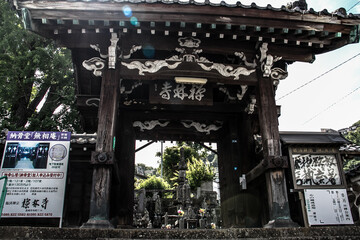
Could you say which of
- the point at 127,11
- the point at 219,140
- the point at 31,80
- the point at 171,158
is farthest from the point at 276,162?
the point at 171,158

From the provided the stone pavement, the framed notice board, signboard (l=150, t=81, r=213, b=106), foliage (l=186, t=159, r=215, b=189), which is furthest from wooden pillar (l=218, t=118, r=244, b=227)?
foliage (l=186, t=159, r=215, b=189)

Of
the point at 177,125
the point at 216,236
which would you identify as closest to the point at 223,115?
the point at 177,125

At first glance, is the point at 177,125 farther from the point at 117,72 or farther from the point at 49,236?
the point at 49,236

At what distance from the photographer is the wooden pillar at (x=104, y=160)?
5.62m

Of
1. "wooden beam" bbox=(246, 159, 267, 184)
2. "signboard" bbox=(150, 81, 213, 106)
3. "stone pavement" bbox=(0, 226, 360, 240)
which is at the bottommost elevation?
"stone pavement" bbox=(0, 226, 360, 240)

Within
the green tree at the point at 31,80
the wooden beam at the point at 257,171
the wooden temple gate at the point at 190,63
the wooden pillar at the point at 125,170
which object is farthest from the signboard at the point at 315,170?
the green tree at the point at 31,80

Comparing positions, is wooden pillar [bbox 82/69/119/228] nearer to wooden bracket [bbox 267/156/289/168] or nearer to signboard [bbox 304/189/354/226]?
wooden bracket [bbox 267/156/289/168]

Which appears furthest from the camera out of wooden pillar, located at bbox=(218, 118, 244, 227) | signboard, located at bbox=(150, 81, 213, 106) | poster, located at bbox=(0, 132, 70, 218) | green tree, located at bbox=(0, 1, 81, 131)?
green tree, located at bbox=(0, 1, 81, 131)

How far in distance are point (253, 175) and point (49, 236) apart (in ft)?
16.4

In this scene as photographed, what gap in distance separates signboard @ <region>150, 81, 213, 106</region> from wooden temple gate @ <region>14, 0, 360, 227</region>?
27mm

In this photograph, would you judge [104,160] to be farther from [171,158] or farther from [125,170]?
[171,158]

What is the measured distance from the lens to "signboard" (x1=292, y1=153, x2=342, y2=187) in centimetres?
754

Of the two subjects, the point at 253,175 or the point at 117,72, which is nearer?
the point at 117,72

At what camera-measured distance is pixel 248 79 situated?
724 centimetres
